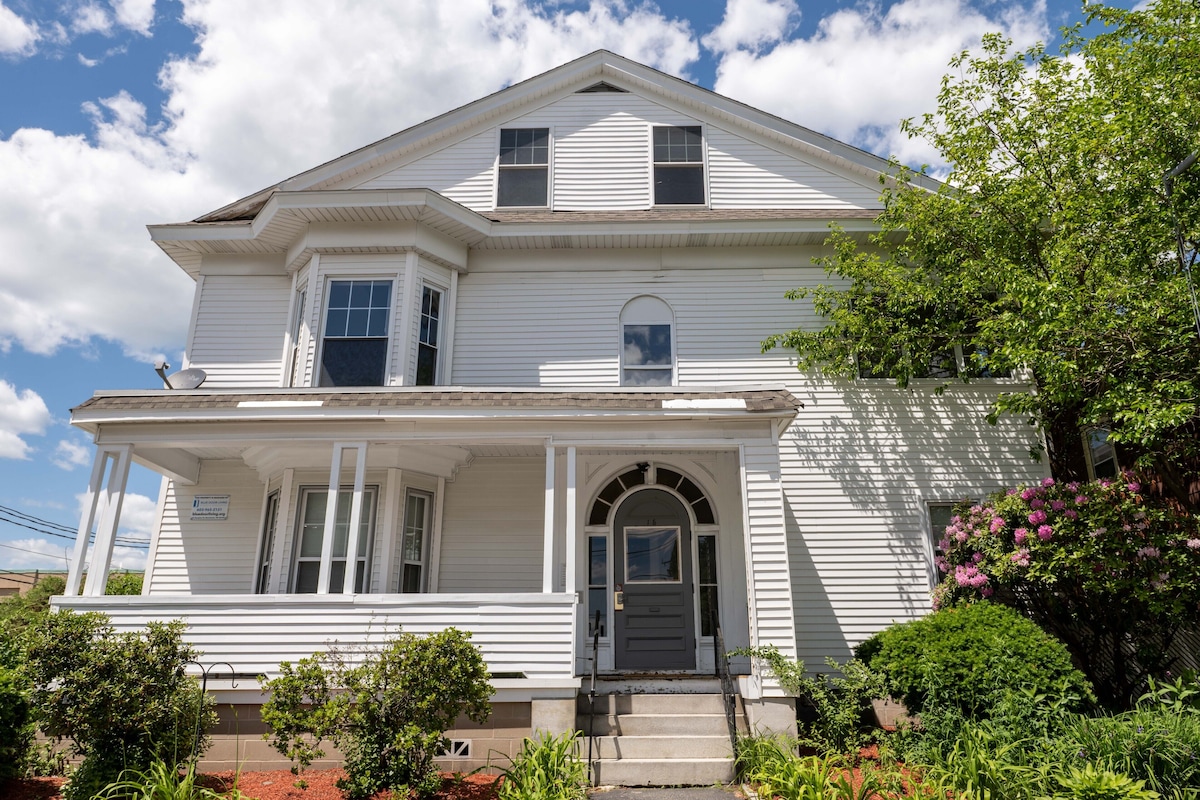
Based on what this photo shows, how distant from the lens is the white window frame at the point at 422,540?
10.5m

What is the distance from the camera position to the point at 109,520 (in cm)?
910

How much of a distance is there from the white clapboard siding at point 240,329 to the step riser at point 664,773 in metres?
7.40

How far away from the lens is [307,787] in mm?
7168

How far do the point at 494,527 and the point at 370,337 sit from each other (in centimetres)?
326

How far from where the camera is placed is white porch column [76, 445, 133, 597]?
8.93 m

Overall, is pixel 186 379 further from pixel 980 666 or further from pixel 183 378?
pixel 980 666

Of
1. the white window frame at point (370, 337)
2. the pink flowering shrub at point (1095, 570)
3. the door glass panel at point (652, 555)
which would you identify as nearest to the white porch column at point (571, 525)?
the door glass panel at point (652, 555)

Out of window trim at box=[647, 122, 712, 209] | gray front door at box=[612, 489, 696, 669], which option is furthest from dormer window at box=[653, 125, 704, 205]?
gray front door at box=[612, 489, 696, 669]

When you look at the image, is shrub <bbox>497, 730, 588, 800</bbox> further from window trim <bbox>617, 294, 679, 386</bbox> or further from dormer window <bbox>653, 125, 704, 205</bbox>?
dormer window <bbox>653, 125, 704, 205</bbox>

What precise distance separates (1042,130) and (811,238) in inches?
133

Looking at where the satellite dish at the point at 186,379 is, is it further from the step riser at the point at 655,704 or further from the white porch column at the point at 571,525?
the step riser at the point at 655,704

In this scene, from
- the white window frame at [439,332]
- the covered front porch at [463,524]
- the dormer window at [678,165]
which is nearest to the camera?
the covered front porch at [463,524]

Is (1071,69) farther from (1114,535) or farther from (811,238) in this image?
(1114,535)

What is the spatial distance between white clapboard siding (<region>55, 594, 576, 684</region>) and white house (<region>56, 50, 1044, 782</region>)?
3 centimetres
